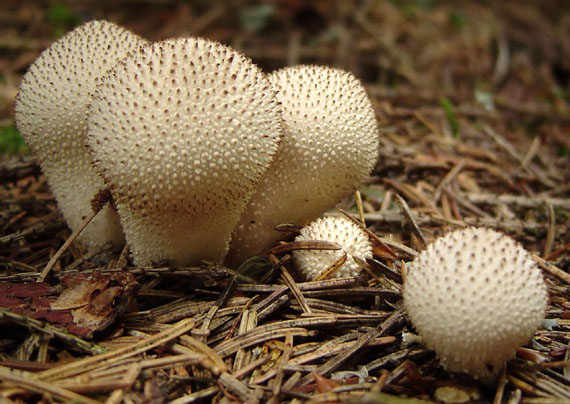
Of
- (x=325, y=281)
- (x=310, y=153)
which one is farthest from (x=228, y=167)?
(x=325, y=281)

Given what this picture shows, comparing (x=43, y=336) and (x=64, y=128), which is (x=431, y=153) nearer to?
(x=64, y=128)

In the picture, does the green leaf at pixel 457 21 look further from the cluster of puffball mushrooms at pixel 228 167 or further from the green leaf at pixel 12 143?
the green leaf at pixel 12 143

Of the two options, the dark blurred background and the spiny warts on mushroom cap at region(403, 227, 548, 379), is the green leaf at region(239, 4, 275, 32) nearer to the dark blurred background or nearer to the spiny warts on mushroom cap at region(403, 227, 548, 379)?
the dark blurred background

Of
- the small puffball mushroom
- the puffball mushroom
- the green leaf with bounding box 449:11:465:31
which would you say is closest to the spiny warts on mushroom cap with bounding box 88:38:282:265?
the puffball mushroom

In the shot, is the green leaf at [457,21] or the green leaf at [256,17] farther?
the green leaf at [457,21]

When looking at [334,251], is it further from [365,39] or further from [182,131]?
[365,39]

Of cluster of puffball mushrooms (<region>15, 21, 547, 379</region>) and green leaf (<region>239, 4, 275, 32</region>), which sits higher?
green leaf (<region>239, 4, 275, 32</region>)

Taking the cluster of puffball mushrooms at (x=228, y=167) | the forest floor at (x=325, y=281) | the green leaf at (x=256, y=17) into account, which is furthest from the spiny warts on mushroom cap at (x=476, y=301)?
the green leaf at (x=256, y=17)
